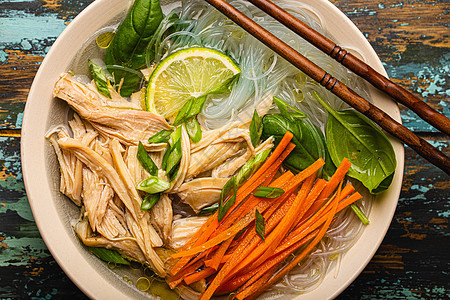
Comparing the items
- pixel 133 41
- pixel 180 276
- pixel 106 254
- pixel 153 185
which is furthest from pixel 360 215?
pixel 133 41

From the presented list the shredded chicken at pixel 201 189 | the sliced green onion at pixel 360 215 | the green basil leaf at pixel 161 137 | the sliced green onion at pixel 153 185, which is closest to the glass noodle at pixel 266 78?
the sliced green onion at pixel 360 215

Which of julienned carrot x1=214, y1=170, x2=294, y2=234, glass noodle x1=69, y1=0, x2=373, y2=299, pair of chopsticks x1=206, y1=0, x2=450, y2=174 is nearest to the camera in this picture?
pair of chopsticks x1=206, y1=0, x2=450, y2=174

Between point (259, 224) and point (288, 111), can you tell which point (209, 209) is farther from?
point (288, 111)

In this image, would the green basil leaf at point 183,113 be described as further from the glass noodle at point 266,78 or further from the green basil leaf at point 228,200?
the green basil leaf at point 228,200

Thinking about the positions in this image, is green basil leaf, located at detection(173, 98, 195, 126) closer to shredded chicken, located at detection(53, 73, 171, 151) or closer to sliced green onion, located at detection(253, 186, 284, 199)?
shredded chicken, located at detection(53, 73, 171, 151)

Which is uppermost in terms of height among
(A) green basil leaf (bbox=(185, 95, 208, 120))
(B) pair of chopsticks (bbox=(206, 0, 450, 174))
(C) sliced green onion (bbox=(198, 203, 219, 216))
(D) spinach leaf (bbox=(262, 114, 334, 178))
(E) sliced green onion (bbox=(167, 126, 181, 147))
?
(B) pair of chopsticks (bbox=(206, 0, 450, 174))

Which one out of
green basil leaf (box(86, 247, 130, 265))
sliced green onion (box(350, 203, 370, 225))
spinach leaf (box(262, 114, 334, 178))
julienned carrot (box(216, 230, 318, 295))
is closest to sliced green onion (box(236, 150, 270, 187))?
spinach leaf (box(262, 114, 334, 178))

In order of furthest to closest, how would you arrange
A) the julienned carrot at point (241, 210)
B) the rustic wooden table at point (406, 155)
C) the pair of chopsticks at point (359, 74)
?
1. the rustic wooden table at point (406, 155)
2. the julienned carrot at point (241, 210)
3. the pair of chopsticks at point (359, 74)
